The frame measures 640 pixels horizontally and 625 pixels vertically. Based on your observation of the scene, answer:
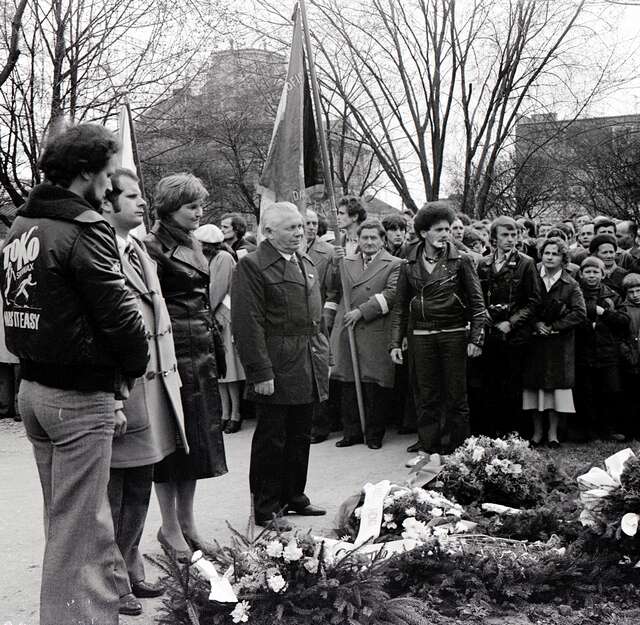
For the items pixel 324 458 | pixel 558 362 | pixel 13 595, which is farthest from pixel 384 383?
pixel 13 595

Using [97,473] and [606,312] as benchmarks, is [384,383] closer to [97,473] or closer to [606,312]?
[606,312]

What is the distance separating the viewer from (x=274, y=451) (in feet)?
17.2

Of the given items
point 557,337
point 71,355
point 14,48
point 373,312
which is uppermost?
point 14,48

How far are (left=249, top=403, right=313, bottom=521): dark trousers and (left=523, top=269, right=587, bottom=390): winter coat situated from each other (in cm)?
263

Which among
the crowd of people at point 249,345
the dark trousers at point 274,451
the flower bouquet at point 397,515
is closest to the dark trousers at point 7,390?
the crowd of people at point 249,345

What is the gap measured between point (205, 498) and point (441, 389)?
210cm

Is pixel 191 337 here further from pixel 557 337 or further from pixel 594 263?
pixel 594 263

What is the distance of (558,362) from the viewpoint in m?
7.17

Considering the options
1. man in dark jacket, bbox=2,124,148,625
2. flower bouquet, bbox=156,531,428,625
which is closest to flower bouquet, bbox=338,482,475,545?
flower bouquet, bbox=156,531,428,625

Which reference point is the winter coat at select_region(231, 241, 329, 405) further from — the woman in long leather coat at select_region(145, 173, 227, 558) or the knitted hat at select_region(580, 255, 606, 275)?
the knitted hat at select_region(580, 255, 606, 275)

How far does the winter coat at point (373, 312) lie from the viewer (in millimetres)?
7516

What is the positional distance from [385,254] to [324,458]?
1.93 meters

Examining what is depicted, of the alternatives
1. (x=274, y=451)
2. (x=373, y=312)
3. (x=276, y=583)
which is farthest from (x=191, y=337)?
(x=373, y=312)

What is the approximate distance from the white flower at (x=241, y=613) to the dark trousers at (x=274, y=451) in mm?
1819
